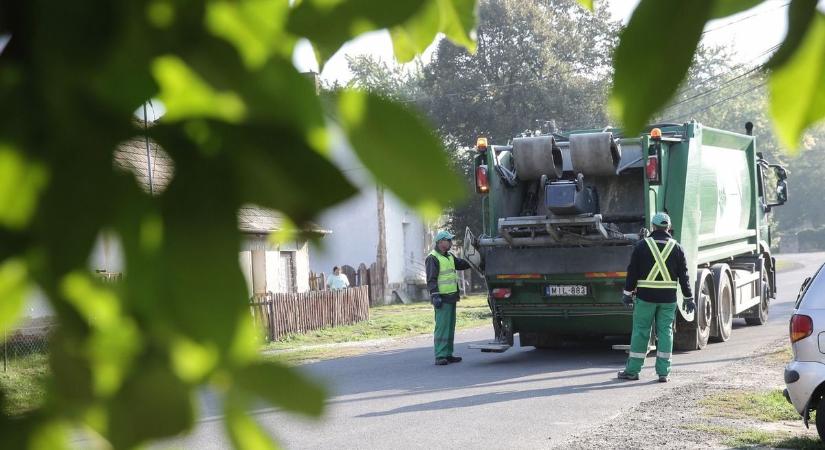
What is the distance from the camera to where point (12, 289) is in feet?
2.48

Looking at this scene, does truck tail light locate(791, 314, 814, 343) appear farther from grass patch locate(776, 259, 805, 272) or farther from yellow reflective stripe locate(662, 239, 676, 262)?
grass patch locate(776, 259, 805, 272)

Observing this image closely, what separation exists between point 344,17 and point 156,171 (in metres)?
0.21

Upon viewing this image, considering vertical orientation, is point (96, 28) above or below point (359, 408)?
above

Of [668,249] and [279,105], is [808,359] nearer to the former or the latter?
[668,249]

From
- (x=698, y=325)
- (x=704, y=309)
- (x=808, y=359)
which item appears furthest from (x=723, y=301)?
(x=808, y=359)

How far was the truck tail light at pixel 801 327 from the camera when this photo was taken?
279 inches

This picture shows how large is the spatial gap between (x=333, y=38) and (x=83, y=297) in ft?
0.98

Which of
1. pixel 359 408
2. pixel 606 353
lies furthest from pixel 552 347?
pixel 359 408

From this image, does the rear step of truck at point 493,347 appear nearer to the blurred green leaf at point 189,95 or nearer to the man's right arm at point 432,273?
the man's right arm at point 432,273

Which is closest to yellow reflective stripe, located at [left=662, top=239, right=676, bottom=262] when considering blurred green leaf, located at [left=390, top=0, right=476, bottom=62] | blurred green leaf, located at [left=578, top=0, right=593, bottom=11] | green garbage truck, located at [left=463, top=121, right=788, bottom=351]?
green garbage truck, located at [left=463, top=121, right=788, bottom=351]

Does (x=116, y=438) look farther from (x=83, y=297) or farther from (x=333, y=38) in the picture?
(x=333, y=38)

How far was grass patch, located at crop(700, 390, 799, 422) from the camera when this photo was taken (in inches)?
311

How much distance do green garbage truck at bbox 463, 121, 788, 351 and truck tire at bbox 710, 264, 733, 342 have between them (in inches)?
0.8

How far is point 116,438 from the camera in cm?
71
